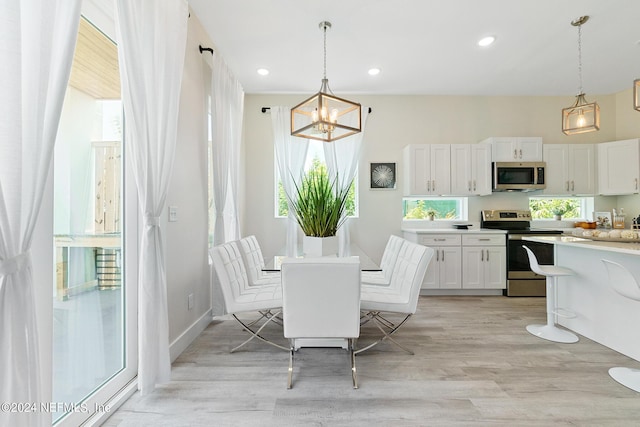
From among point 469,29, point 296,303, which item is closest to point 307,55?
point 469,29

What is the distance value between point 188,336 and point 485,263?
3.83 meters

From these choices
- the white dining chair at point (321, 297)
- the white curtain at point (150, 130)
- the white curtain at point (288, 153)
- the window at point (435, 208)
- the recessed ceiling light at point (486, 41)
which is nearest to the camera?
the white curtain at point (150, 130)

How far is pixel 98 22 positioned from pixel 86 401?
215cm

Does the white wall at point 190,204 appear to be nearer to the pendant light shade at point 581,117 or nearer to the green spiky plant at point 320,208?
the green spiky plant at point 320,208

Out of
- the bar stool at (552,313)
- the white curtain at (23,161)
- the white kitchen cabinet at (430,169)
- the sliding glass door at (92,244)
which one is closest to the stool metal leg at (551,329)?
the bar stool at (552,313)

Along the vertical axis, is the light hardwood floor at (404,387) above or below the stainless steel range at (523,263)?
below

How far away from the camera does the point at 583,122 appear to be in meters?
2.77

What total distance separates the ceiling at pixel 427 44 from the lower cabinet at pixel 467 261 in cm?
219

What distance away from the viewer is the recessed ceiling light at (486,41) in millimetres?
3049

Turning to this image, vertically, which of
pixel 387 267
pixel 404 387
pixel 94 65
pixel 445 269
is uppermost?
pixel 94 65

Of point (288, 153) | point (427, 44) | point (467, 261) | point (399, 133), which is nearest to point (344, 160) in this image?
point (288, 153)

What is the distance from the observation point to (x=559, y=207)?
4.64 metres

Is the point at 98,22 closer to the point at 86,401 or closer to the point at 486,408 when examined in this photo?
the point at 86,401

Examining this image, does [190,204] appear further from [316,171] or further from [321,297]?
[316,171]
